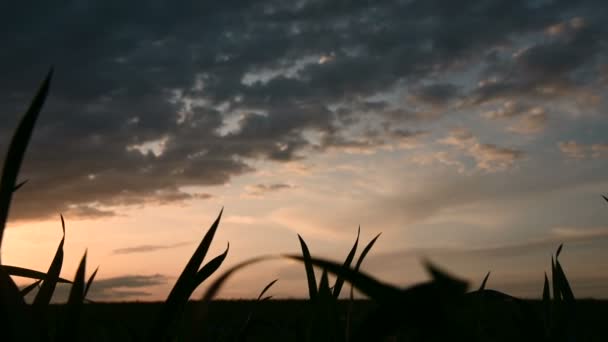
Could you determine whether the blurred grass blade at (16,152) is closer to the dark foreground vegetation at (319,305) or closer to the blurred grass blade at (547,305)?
the dark foreground vegetation at (319,305)

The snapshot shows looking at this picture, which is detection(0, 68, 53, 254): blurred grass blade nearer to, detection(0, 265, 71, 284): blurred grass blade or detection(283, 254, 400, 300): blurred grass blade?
detection(283, 254, 400, 300): blurred grass blade

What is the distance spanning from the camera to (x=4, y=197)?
0.82 metres

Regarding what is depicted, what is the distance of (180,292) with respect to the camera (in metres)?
1.12

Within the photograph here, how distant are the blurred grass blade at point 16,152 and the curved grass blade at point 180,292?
1.14 ft

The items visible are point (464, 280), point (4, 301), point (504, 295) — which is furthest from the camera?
point (504, 295)

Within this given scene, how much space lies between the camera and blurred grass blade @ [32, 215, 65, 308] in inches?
51.5

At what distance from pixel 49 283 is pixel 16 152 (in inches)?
26.4

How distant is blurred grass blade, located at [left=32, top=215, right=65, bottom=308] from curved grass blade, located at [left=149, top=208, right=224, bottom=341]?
34 centimetres

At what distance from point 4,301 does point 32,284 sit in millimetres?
1290

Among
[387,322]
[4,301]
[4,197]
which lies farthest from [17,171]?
[387,322]

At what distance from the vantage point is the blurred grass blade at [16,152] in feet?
2.66

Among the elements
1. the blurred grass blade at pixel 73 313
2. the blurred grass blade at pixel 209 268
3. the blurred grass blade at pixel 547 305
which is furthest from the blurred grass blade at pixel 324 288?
the blurred grass blade at pixel 547 305

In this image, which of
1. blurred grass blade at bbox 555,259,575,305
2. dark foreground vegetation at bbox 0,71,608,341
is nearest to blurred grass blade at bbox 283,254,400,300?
dark foreground vegetation at bbox 0,71,608,341

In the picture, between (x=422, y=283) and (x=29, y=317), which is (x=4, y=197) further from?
(x=422, y=283)
